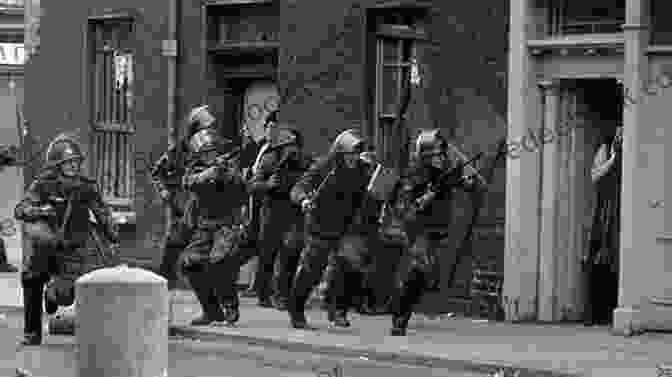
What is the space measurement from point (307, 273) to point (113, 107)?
7.54 meters

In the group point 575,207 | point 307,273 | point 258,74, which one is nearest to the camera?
point 307,273

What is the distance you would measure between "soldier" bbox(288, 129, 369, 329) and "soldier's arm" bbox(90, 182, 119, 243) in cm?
197

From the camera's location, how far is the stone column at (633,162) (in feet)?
58.8

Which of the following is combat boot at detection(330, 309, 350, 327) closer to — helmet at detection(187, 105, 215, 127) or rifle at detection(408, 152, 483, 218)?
rifle at detection(408, 152, 483, 218)

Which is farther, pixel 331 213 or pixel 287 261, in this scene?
pixel 287 261

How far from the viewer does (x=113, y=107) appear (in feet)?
83.3

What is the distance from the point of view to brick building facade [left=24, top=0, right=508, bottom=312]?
65.6 feet

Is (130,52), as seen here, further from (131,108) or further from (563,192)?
(563,192)

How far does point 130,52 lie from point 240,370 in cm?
1027

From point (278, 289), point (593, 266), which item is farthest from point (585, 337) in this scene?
point (278, 289)

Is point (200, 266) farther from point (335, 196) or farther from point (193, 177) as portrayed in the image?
point (335, 196)

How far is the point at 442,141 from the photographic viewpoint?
58.2 ft

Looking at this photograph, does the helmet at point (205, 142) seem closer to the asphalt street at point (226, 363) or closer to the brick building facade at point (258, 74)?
the asphalt street at point (226, 363)

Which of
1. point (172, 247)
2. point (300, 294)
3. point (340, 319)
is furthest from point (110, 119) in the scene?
point (340, 319)
